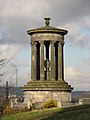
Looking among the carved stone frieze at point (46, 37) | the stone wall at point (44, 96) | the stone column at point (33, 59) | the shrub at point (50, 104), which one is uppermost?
the carved stone frieze at point (46, 37)

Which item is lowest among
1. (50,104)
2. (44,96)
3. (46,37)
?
(50,104)

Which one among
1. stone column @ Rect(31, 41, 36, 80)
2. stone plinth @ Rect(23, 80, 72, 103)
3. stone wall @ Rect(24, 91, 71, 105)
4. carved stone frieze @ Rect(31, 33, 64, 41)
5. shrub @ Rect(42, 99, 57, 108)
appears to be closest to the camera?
shrub @ Rect(42, 99, 57, 108)

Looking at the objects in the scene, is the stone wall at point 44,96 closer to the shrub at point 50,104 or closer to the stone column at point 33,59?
the stone column at point 33,59

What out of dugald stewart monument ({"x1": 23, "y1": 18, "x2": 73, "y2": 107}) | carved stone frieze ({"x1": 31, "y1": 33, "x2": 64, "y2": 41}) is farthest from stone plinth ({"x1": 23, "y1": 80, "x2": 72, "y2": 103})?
carved stone frieze ({"x1": 31, "y1": 33, "x2": 64, "y2": 41})

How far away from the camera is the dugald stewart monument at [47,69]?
155ft

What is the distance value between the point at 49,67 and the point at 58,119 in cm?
2276

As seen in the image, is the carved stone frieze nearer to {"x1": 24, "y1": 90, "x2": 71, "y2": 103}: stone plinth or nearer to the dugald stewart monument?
the dugald stewart monument

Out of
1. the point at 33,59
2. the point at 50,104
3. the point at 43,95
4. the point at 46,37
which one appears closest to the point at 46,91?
the point at 43,95

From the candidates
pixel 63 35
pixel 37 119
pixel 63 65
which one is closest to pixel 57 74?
pixel 63 65

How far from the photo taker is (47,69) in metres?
49.4

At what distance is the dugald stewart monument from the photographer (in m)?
47.2

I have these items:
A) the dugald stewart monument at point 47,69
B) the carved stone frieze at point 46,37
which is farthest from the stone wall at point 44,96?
the carved stone frieze at point 46,37

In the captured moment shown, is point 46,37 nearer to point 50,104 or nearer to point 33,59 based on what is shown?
point 33,59

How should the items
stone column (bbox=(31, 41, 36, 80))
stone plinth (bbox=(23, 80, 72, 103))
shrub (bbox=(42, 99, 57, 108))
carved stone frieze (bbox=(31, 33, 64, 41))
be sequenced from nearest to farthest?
1. shrub (bbox=(42, 99, 57, 108))
2. stone plinth (bbox=(23, 80, 72, 103))
3. carved stone frieze (bbox=(31, 33, 64, 41))
4. stone column (bbox=(31, 41, 36, 80))
